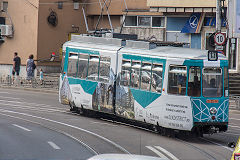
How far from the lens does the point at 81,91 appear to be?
23.1m

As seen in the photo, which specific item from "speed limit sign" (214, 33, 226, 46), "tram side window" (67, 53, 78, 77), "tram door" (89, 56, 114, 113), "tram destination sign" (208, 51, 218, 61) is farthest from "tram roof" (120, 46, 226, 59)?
"speed limit sign" (214, 33, 226, 46)

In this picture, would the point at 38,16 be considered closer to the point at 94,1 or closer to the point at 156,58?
the point at 94,1

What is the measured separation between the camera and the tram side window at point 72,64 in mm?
23531

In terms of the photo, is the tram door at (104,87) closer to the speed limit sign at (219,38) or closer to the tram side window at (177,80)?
the tram side window at (177,80)

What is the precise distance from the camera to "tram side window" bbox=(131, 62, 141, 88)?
1969cm

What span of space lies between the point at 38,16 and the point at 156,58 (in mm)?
27804

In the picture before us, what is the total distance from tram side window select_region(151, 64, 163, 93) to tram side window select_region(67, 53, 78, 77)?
5.37 meters

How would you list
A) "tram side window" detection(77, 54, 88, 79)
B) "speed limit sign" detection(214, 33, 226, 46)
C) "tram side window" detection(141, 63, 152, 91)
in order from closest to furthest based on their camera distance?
"tram side window" detection(141, 63, 152, 91) → "tram side window" detection(77, 54, 88, 79) → "speed limit sign" detection(214, 33, 226, 46)

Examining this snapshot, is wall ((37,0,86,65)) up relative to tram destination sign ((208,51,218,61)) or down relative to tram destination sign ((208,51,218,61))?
up

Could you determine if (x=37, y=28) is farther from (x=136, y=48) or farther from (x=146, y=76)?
(x=146, y=76)

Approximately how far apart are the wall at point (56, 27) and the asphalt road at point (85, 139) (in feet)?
70.3

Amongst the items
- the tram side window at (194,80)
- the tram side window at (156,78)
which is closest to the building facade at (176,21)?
the tram side window at (156,78)

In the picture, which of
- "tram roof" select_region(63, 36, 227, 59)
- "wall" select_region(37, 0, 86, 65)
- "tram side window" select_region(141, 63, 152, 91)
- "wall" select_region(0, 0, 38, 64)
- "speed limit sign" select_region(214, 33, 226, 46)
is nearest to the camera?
"tram roof" select_region(63, 36, 227, 59)

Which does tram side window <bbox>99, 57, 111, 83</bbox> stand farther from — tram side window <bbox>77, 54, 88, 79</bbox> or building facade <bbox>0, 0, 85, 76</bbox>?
building facade <bbox>0, 0, 85, 76</bbox>
